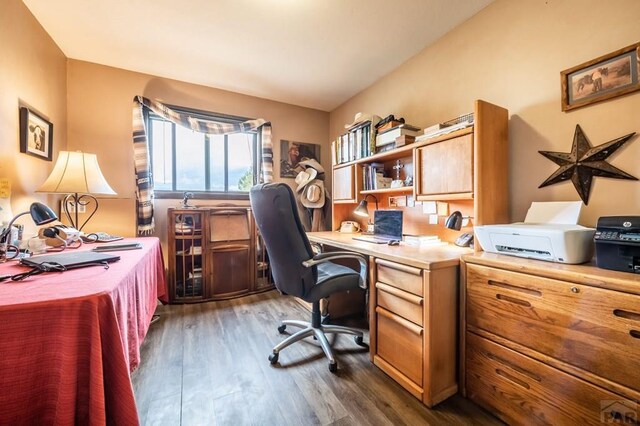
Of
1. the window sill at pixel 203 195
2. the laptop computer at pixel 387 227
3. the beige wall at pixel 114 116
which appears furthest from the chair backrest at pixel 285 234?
the beige wall at pixel 114 116

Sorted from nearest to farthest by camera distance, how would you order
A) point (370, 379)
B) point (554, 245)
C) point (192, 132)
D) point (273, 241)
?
point (554, 245)
point (370, 379)
point (273, 241)
point (192, 132)

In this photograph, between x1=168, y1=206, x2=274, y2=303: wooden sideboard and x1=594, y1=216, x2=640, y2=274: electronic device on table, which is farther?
x1=168, y1=206, x2=274, y2=303: wooden sideboard

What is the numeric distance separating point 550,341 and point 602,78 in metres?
1.26

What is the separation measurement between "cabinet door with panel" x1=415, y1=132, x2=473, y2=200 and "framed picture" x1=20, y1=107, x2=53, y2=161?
2694 millimetres

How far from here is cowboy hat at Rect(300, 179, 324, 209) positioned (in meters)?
3.17

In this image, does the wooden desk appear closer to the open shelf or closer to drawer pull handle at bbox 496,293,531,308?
drawer pull handle at bbox 496,293,531,308

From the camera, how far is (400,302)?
1.42 metres

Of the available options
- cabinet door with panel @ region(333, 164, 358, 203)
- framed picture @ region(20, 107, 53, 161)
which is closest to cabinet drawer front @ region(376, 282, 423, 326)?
cabinet door with panel @ region(333, 164, 358, 203)

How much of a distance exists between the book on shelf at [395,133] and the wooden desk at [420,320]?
3.23ft

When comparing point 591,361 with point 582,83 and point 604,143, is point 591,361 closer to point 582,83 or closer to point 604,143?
point 604,143

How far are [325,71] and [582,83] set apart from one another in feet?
6.34

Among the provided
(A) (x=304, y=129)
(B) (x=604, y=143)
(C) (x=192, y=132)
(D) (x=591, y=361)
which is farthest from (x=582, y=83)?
(C) (x=192, y=132)

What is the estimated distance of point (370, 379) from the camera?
4.81 ft

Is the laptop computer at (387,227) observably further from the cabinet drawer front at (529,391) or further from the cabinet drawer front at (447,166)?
the cabinet drawer front at (529,391)
